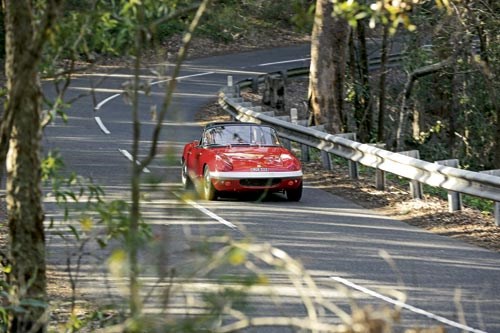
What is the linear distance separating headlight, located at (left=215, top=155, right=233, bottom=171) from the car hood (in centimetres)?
5

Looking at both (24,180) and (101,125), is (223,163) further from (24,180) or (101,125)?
(101,125)

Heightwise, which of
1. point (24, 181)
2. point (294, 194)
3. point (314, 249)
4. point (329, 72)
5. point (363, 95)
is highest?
point (329, 72)

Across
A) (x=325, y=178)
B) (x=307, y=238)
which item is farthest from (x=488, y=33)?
(x=307, y=238)

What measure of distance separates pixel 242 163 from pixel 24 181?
1209 cm

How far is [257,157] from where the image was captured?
19156 mm

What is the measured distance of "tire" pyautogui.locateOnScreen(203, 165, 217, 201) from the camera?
18.8 m

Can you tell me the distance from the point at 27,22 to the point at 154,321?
2779mm

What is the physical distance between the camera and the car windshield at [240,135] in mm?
19906

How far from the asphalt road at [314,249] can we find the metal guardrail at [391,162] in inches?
33.7

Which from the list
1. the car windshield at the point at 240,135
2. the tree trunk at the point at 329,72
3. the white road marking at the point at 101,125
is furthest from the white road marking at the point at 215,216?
the white road marking at the point at 101,125

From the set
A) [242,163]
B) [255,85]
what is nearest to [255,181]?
[242,163]

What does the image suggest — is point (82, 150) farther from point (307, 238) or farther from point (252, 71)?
point (252, 71)

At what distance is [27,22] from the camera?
7012mm

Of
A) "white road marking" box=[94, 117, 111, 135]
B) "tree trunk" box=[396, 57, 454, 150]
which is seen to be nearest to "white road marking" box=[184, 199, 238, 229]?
"tree trunk" box=[396, 57, 454, 150]
